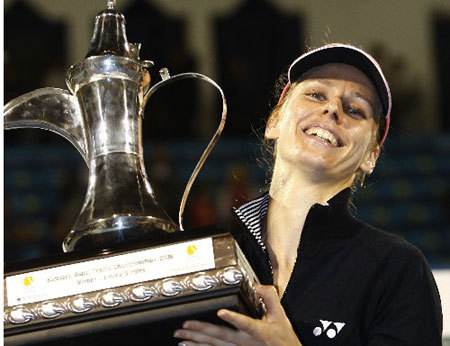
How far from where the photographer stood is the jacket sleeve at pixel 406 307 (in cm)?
101

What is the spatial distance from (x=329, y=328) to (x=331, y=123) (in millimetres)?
281

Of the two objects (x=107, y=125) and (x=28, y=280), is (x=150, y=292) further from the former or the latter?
(x=107, y=125)

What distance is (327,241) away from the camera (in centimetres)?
112

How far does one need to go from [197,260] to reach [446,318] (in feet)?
1.93

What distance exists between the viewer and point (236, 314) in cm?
82

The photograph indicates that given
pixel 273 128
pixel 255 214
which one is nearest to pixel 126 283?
pixel 255 214

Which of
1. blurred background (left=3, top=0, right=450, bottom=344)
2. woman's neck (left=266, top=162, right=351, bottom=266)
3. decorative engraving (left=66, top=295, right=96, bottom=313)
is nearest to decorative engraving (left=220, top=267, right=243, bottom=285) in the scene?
decorative engraving (left=66, top=295, right=96, bottom=313)

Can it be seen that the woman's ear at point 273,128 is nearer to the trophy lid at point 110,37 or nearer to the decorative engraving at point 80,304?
the trophy lid at point 110,37

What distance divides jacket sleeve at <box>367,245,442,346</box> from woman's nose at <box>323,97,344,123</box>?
21 cm

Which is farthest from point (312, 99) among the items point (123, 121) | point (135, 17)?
point (135, 17)

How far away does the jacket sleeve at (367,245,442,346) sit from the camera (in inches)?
39.7

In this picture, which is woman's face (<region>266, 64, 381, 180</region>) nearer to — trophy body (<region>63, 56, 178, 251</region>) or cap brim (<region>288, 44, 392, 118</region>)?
cap brim (<region>288, 44, 392, 118</region>)

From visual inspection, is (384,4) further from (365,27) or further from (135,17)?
(135,17)

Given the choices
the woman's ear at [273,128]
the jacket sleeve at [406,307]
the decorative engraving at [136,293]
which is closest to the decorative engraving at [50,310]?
the decorative engraving at [136,293]
